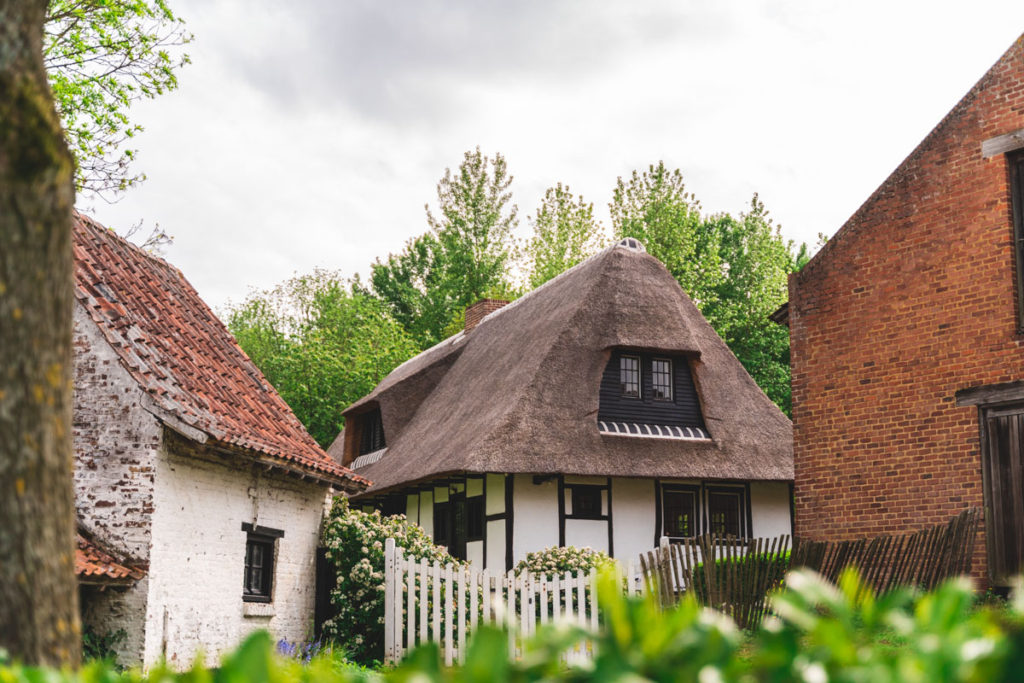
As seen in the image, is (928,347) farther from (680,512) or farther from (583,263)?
(583,263)

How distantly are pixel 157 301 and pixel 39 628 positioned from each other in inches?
514

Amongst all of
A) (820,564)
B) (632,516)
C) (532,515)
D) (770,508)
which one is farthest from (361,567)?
(770,508)

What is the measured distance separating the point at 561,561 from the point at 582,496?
4330 mm

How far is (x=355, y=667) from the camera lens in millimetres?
12773

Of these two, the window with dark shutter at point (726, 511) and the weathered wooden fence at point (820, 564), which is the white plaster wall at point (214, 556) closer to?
the weathered wooden fence at point (820, 564)

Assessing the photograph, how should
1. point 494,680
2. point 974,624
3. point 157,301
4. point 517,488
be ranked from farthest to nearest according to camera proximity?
point 517,488
point 157,301
point 974,624
point 494,680

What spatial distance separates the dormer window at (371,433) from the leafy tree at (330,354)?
7.32m

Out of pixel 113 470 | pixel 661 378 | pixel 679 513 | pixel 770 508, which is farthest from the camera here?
pixel 661 378

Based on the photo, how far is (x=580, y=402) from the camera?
2183 centimetres

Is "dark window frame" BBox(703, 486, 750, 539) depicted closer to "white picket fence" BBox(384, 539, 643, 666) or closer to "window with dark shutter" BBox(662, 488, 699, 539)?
"window with dark shutter" BBox(662, 488, 699, 539)

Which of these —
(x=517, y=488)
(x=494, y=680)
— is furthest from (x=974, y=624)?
(x=517, y=488)

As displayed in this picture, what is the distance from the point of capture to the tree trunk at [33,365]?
10.3ft

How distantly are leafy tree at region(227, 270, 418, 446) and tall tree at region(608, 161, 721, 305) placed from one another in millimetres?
10580

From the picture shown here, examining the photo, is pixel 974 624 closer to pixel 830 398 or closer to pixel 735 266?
pixel 830 398
